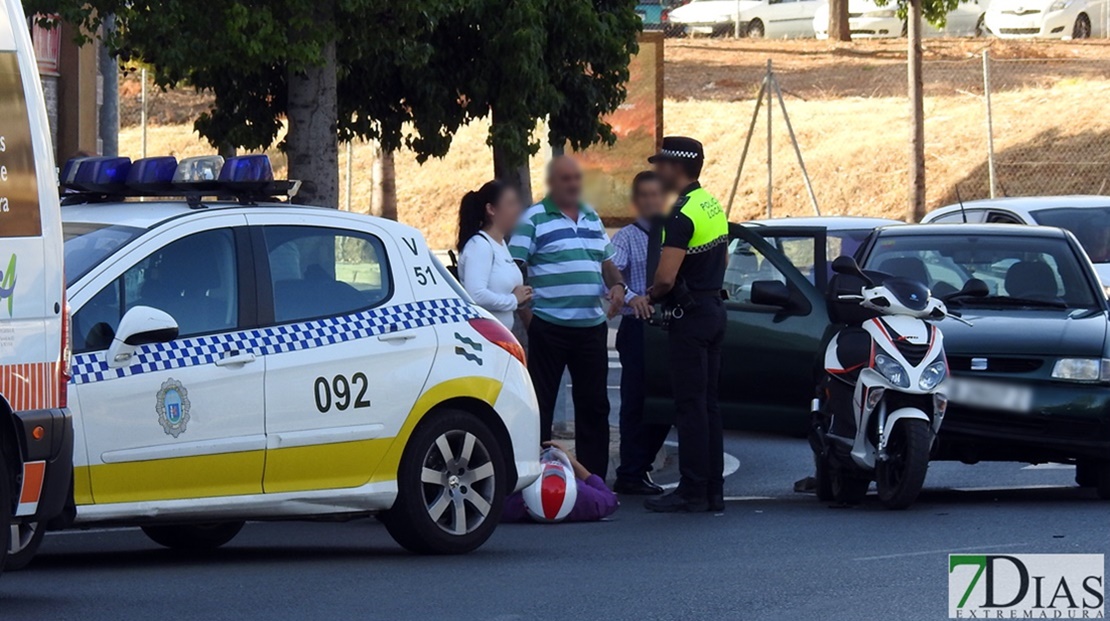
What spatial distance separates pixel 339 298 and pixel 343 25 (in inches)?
163

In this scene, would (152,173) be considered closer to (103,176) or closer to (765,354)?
(103,176)

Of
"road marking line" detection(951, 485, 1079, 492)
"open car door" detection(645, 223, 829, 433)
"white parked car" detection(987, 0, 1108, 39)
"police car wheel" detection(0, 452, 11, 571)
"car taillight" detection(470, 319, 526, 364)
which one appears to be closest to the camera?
"police car wheel" detection(0, 452, 11, 571)

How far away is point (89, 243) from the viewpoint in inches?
313

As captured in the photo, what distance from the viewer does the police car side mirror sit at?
7.51 metres

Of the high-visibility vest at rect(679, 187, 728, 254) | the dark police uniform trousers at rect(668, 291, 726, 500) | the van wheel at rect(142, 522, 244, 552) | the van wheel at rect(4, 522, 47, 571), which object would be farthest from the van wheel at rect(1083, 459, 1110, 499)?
the van wheel at rect(4, 522, 47, 571)

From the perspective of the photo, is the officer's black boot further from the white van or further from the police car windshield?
the white van

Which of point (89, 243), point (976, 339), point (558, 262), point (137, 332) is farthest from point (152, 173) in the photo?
point (976, 339)

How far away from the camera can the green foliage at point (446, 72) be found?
12.3 meters

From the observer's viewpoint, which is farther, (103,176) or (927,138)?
(927,138)

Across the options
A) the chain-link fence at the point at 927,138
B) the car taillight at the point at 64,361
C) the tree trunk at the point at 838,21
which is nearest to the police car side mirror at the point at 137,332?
the car taillight at the point at 64,361

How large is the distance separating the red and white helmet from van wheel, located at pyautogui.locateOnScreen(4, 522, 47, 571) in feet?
9.26

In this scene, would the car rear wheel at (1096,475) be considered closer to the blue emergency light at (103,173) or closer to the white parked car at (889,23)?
the blue emergency light at (103,173)

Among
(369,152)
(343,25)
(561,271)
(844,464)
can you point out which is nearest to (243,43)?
(343,25)

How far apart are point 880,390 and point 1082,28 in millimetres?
37136
